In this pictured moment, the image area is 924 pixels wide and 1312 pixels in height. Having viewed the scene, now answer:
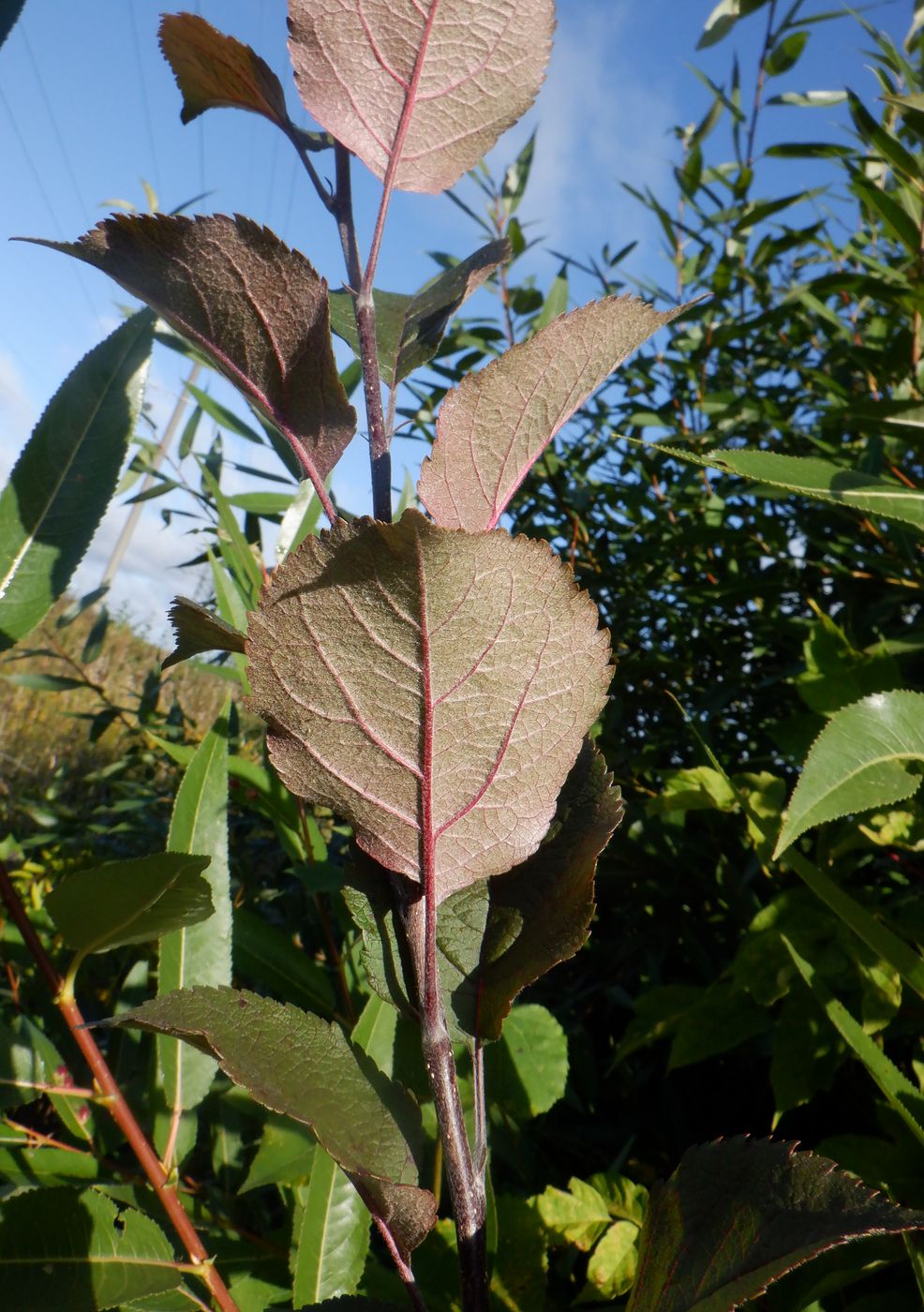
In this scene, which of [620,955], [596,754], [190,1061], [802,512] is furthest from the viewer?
[802,512]

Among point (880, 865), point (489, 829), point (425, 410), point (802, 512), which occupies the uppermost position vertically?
point (425, 410)

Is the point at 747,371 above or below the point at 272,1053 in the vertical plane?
A: above

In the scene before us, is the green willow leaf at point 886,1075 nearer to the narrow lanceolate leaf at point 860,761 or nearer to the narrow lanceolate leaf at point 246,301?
the narrow lanceolate leaf at point 860,761

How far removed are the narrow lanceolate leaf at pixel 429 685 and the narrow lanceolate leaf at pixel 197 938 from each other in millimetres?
368

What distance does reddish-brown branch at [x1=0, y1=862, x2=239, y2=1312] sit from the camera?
0.51m

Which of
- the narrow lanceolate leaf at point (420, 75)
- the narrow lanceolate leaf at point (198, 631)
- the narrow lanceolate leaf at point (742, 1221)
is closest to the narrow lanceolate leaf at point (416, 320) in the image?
the narrow lanceolate leaf at point (420, 75)

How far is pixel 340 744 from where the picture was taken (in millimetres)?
353

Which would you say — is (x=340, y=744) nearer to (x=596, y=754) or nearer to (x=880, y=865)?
(x=596, y=754)

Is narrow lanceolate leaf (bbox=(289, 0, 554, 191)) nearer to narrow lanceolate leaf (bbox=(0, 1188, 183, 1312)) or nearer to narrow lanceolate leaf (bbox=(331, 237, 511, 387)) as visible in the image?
narrow lanceolate leaf (bbox=(331, 237, 511, 387))

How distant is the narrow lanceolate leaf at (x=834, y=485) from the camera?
63 centimetres

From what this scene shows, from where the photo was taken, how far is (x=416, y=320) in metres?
0.46

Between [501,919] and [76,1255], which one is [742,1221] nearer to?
[501,919]

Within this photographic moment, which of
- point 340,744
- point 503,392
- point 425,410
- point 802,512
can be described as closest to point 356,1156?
point 340,744

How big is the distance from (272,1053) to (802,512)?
1275 millimetres
